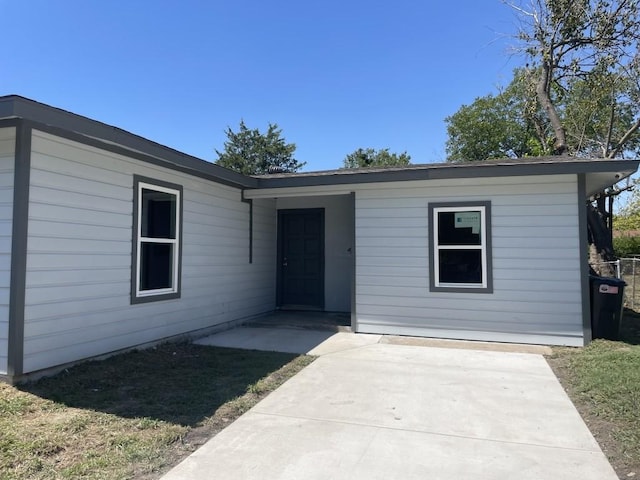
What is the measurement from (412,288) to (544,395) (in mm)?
2901

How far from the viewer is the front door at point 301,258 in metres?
9.17

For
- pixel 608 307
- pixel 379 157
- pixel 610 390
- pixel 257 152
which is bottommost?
pixel 610 390

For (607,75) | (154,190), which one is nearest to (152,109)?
(154,190)

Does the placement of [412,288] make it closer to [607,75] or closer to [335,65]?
[607,75]

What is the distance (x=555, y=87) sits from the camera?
13.6m

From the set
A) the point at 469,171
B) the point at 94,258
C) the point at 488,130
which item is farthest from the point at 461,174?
the point at 488,130

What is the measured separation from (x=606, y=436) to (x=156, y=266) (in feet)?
17.8

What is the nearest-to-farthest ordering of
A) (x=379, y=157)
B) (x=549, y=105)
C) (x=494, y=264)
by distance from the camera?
(x=494, y=264) < (x=549, y=105) < (x=379, y=157)

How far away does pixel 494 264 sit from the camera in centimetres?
652

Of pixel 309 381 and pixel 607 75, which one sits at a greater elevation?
pixel 607 75

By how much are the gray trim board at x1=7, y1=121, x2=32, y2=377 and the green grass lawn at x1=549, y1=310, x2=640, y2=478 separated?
5.00m

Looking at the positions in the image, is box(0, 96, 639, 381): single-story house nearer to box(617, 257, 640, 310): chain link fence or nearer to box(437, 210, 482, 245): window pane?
box(437, 210, 482, 245): window pane

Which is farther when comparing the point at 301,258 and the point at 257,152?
the point at 257,152

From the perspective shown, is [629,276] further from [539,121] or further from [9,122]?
[9,122]
